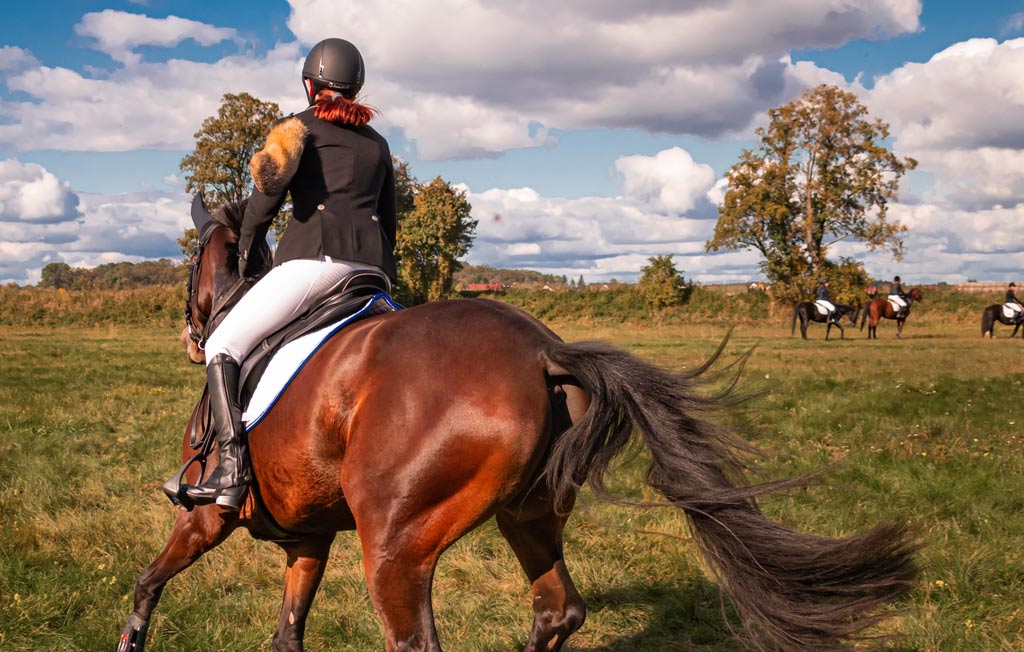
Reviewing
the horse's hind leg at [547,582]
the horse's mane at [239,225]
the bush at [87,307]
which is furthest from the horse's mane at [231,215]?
the bush at [87,307]

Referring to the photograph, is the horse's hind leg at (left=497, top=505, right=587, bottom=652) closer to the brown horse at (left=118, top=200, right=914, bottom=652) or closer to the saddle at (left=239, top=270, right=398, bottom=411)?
the brown horse at (left=118, top=200, right=914, bottom=652)

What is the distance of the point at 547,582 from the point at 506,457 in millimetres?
1149

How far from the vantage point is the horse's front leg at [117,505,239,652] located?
3980mm

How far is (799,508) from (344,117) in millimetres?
5467

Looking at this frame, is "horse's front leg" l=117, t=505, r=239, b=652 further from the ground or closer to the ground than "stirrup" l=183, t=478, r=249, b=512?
closer to the ground

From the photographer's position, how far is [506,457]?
309 centimetres

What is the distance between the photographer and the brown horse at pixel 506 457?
10.2 feet

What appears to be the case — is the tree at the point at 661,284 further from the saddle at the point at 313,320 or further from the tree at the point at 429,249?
the saddle at the point at 313,320

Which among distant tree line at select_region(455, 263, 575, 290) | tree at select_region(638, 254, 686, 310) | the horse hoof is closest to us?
the horse hoof

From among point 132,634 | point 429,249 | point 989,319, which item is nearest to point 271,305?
point 132,634

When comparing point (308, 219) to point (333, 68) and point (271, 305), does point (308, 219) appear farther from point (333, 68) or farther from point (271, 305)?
point (333, 68)

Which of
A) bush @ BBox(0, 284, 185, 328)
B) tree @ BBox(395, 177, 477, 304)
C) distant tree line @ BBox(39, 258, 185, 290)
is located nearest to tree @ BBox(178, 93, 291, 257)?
bush @ BBox(0, 284, 185, 328)

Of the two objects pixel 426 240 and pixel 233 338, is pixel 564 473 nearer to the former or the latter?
pixel 233 338

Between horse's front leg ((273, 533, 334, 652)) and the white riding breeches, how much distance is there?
3.70ft
